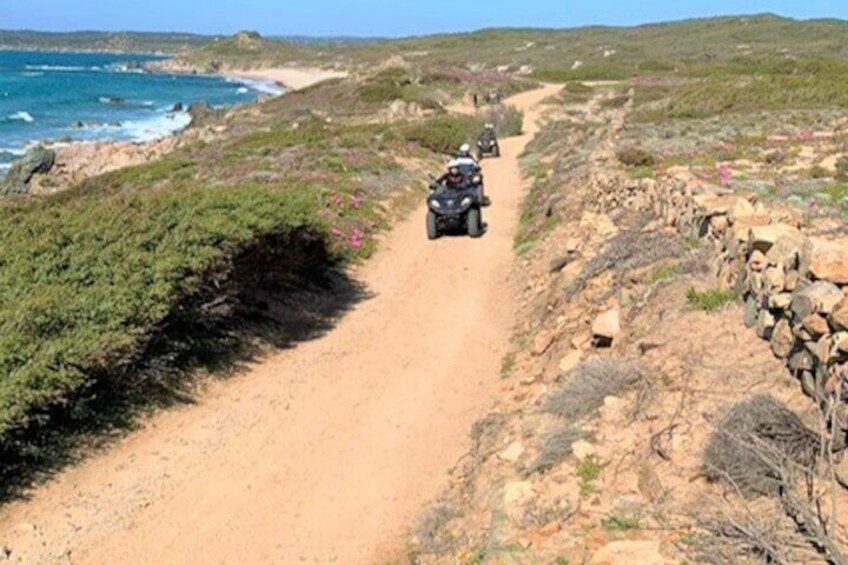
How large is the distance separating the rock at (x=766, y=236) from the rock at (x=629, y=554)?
3635mm

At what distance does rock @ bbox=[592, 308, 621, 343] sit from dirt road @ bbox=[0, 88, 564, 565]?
1.50 m

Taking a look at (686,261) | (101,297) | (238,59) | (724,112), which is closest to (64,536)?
(101,297)

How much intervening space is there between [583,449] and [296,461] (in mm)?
3084

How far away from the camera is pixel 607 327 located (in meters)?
8.87

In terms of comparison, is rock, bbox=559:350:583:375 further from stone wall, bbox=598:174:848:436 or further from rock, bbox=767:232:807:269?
rock, bbox=767:232:807:269

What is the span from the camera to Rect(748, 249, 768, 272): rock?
24.0 feet

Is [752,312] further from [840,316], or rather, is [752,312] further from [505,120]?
[505,120]

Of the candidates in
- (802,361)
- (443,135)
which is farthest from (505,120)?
(802,361)

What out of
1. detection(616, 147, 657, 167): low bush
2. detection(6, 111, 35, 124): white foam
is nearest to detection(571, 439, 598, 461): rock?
detection(616, 147, 657, 167): low bush

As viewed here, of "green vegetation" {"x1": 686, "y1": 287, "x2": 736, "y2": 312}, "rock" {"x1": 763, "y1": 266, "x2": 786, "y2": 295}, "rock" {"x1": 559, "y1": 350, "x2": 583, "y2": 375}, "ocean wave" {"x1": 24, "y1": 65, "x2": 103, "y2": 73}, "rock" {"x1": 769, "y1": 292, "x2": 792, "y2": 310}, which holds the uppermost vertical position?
"ocean wave" {"x1": 24, "y1": 65, "x2": 103, "y2": 73}

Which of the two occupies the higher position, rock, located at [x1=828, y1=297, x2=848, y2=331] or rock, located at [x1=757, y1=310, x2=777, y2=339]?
rock, located at [x1=828, y1=297, x2=848, y2=331]

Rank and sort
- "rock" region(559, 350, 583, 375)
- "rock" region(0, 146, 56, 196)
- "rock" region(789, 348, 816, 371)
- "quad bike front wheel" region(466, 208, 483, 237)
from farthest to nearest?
"rock" region(0, 146, 56, 196)
"quad bike front wheel" region(466, 208, 483, 237)
"rock" region(559, 350, 583, 375)
"rock" region(789, 348, 816, 371)

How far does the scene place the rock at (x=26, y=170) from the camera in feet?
107

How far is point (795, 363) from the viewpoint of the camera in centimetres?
611
